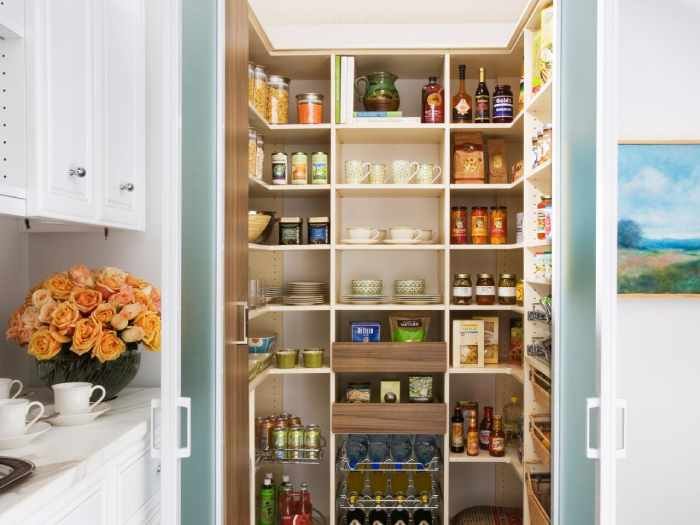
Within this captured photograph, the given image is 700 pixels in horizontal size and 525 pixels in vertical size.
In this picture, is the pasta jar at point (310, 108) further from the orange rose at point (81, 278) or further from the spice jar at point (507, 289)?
the orange rose at point (81, 278)

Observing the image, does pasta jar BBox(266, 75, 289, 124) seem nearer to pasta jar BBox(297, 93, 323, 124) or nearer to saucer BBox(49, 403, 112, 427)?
pasta jar BBox(297, 93, 323, 124)

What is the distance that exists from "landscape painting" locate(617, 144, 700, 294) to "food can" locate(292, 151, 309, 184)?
1.38 meters

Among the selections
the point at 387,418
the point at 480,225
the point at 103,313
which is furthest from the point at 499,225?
the point at 103,313

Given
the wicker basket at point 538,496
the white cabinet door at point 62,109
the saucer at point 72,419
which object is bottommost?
the wicker basket at point 538,496

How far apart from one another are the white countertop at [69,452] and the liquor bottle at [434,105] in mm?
1804

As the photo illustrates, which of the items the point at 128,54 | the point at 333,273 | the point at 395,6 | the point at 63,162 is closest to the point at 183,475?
the point at 63,162

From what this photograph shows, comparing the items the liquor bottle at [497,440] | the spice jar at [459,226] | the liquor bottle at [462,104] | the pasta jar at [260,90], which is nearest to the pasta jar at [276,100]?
the pasta jar at [260,90]

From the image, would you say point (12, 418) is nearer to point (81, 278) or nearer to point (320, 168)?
point (81, 278)

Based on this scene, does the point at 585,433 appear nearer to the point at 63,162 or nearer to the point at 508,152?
the point at 63,162

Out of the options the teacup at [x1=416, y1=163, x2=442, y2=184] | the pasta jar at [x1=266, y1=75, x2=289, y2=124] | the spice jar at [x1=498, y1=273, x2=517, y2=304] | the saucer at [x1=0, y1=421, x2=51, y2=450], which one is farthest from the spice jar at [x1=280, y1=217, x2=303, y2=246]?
the saucer at [x1=0, y1=421, x2=51, y2=450]

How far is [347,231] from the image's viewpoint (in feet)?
9.83

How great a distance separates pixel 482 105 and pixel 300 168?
89cm

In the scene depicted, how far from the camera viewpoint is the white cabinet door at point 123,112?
179cm

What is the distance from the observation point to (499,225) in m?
2.94
